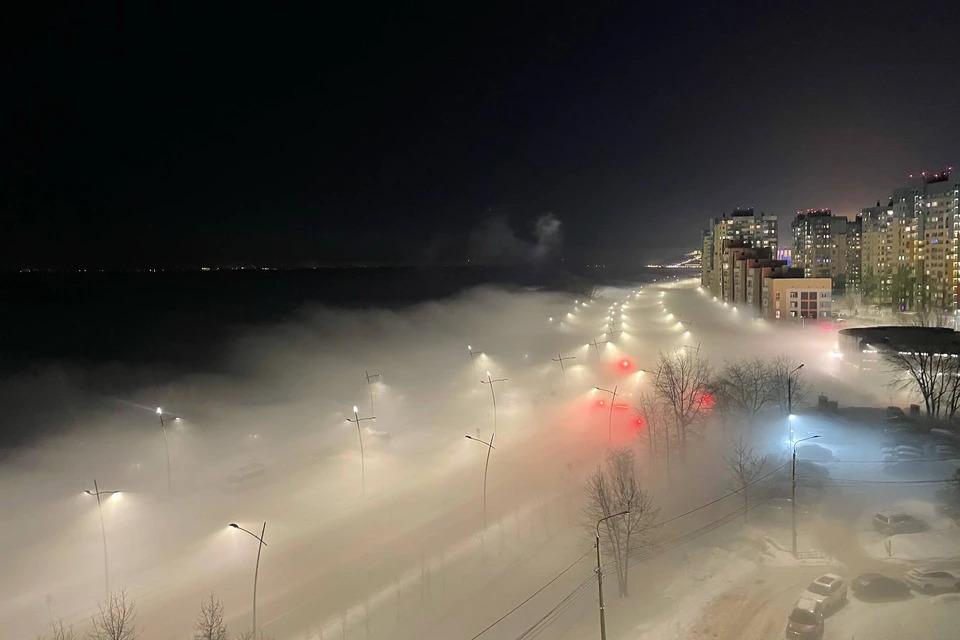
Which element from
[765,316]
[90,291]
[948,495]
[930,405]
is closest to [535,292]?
[765,316]

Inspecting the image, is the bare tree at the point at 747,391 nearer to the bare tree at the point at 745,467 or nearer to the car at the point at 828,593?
the bare tree at the point at 745,467

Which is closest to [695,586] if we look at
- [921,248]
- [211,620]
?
[211,620]

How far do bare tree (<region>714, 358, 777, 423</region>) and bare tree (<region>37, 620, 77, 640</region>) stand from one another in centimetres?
2261

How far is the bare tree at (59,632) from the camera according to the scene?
1481cm

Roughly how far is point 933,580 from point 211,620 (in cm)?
1509

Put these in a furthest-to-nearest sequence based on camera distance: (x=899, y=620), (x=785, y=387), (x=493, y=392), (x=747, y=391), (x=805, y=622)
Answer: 1. (x=493, y=392)
2. (x=785, y=387)
3. (x=747, y=391)
4. (x=899, y=620)
5. (x=805, y=622)

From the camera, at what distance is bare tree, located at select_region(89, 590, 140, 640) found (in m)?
14.6

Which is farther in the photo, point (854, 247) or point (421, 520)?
point (854, 247)

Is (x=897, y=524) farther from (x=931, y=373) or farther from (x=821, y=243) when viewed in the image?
(x=821, y=243)

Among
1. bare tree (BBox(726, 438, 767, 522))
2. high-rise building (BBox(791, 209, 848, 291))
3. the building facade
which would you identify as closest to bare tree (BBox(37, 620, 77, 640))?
bare tree (BBox(726, 438, 767, 522))

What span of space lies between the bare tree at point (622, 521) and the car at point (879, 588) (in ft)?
15.0

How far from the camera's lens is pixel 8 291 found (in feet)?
462

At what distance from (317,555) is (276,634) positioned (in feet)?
11.6

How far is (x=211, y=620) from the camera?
14562mm
